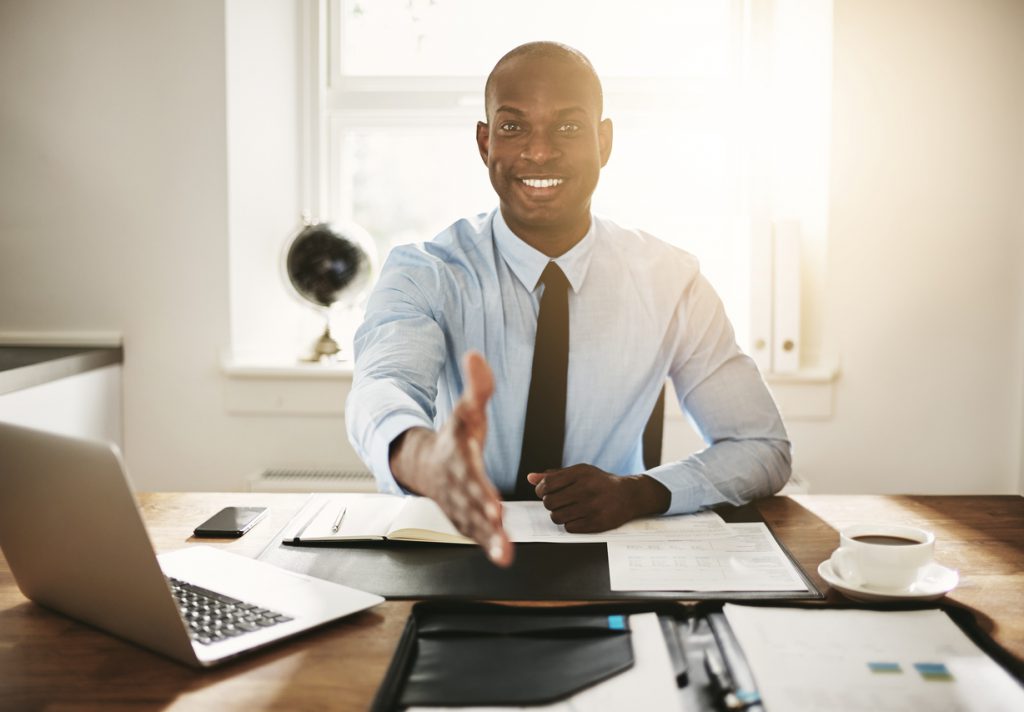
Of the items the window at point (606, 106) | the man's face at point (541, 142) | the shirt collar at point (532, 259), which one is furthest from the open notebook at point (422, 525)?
the window at point (606, 106)

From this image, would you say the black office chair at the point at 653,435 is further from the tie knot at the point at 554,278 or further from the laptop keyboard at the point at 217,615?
the laptop keyboard at the point at 217,615

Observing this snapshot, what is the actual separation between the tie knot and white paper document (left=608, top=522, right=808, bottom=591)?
56 cm

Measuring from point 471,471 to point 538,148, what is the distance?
1.04 metres

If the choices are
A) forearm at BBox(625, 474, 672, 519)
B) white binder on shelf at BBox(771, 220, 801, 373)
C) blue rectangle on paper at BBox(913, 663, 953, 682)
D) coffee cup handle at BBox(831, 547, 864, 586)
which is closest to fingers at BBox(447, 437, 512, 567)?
blue rectangle on paper at BBox(913, 663, 953, 682)

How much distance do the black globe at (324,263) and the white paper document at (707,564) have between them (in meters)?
1.65

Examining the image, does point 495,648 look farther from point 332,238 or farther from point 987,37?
point 987,37

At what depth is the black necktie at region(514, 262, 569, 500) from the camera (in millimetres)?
1561

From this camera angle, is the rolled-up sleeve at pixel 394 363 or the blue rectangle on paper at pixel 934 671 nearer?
the blue rectangle on paper at pixel 934 671

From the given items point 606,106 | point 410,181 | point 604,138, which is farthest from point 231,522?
point 606,106

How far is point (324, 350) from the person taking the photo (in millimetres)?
2695

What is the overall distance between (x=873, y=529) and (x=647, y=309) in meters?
0.72

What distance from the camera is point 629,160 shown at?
2857mm

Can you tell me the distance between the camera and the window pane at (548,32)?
9.27ft

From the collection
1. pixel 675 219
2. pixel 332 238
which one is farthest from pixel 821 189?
pixel 332 238
